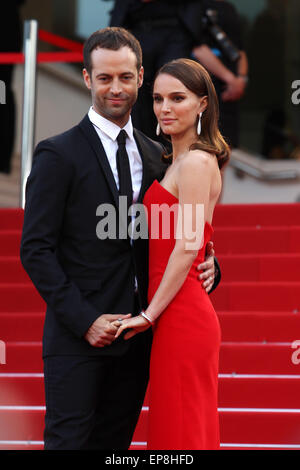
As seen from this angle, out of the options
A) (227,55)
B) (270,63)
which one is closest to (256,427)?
(227,55)

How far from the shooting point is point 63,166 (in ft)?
8.43

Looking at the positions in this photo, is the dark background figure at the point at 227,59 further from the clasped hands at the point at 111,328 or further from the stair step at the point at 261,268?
the clasped hands at the point at 111,328

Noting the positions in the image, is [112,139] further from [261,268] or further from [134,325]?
[261,268]

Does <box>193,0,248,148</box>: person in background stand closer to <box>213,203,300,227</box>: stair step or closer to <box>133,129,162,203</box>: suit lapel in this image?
<box>213,203,300,227</box>: stair step

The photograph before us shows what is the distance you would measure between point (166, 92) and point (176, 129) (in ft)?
0.41

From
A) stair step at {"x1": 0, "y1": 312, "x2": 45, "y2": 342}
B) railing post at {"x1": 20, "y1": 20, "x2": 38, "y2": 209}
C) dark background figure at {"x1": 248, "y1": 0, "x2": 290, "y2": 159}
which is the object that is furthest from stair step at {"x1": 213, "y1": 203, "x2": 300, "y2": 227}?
dark background figure at {"x1": 248, "y1": 0, "x2": 290, "y2": 159}

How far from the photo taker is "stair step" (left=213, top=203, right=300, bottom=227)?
18.9ft

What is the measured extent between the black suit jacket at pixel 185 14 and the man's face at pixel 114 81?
275 cm

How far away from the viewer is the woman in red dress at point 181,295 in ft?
8.62

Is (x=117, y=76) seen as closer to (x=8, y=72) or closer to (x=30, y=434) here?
(x=30, y=434)

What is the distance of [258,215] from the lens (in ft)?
19.0

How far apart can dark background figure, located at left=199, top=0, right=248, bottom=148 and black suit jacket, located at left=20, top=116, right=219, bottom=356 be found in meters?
3.48

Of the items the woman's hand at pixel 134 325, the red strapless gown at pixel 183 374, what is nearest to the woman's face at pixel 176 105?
the red strapless gown at pixel 183 374
